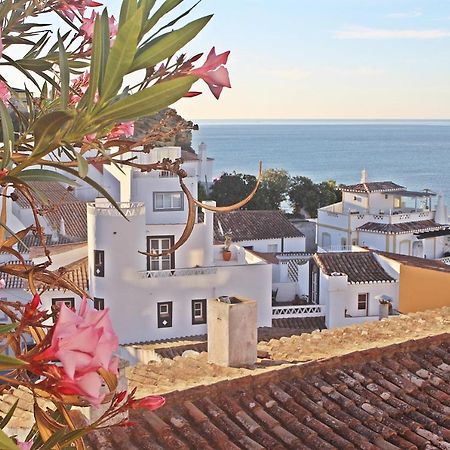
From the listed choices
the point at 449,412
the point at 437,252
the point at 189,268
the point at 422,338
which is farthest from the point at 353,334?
the point at 437,252

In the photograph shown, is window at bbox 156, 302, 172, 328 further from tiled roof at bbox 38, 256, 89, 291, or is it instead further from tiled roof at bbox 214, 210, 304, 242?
tiled roof at bbox 214, 210, 304, 242

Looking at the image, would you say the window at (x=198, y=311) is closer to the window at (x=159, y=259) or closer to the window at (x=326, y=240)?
the window at (x=159, y=259)

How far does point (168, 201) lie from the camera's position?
21172 mm

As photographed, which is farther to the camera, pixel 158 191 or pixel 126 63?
pixel 158 191

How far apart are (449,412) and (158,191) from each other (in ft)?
51.9

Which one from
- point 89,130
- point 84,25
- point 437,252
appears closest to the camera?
point 89,130

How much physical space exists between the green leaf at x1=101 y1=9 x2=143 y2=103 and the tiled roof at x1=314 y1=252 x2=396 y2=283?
20.1m

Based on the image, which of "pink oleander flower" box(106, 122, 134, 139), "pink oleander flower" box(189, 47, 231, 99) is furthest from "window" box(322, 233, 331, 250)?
"pink oleander flower" box(189, 47, 231, 99)

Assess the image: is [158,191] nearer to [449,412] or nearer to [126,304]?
[126,304]

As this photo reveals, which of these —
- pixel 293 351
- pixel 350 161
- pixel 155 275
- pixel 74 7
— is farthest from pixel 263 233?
pixel 350 161

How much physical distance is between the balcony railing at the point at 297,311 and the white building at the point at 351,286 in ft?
0.74

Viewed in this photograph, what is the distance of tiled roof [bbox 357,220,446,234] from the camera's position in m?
32.4

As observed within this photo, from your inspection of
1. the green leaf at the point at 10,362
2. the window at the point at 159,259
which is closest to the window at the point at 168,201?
the window at the point at 159,259

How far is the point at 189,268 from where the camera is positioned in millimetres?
19766
